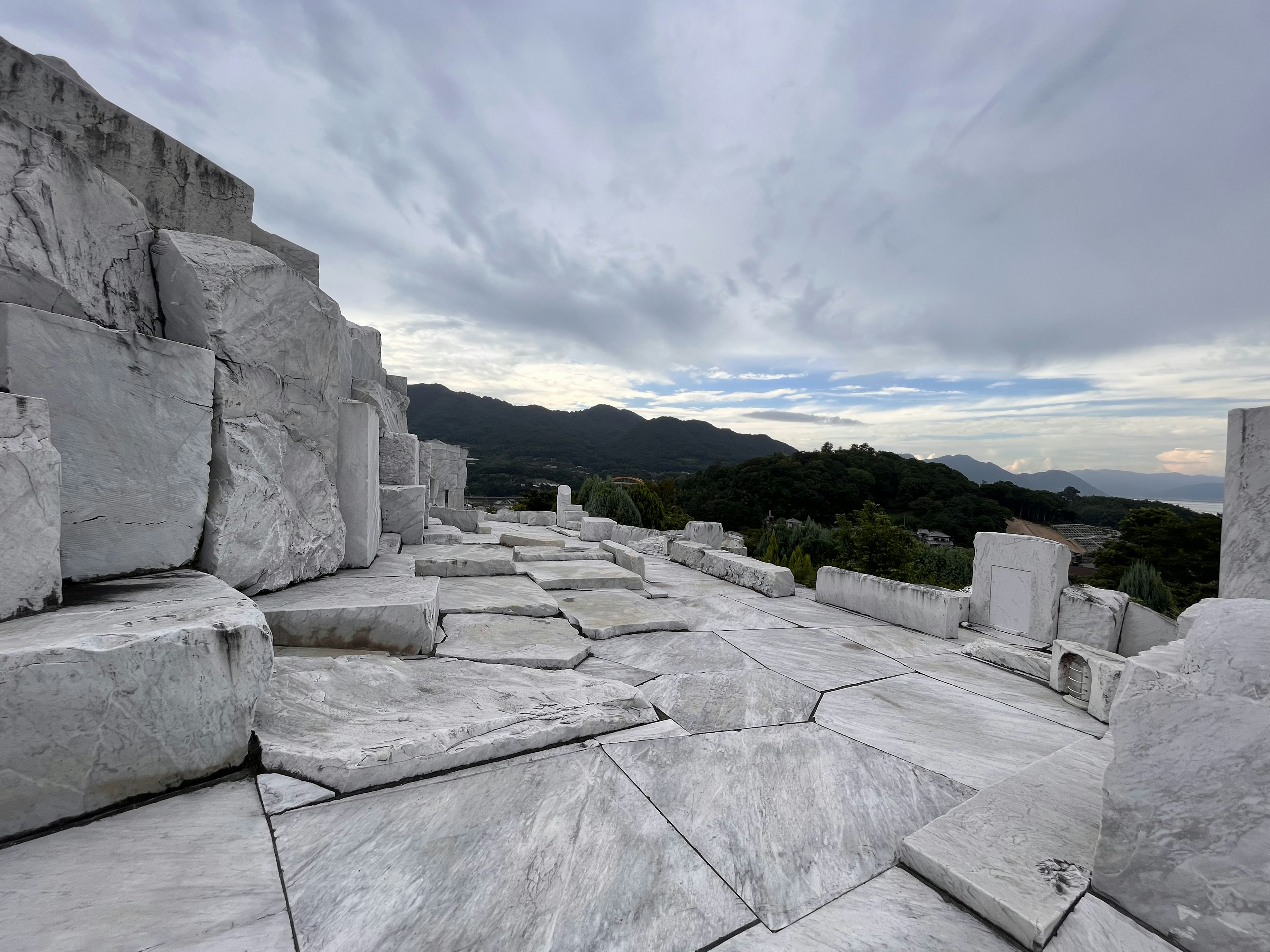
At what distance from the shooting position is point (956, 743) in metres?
2.14

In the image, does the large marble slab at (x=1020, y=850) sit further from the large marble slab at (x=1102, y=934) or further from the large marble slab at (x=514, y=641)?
the large marble slab at (x=514, y=641)

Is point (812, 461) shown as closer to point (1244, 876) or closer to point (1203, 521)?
point (1203, 521)

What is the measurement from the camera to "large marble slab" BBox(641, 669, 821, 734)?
7.17ft

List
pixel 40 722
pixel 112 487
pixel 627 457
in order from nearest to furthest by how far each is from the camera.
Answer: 1. pixel 40 722
2. pixel 112 487
3. pixel 627 457

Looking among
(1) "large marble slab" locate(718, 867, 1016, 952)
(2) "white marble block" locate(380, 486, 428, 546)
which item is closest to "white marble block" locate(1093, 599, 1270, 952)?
(1) "large marble slab" locate(718, 867, 1016, 952)

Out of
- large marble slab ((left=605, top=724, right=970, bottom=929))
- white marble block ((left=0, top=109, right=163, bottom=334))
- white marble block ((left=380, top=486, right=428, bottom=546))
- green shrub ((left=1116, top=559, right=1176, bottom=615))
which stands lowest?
green shrub ((left=1116, top=559, right=1176, bottom=615))

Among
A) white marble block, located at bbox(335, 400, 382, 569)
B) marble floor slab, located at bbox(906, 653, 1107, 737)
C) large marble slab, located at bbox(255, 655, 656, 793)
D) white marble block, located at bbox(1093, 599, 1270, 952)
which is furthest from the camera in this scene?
white marble block, located at bbox(335, 400, 382, 569)

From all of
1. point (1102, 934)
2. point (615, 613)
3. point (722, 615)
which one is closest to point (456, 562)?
point (615, 613)

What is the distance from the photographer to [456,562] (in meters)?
4.20

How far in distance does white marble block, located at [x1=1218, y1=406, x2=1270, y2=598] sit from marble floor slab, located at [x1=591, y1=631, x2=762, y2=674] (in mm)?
1966

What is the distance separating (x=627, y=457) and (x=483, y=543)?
9120cm

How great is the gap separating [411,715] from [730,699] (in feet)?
4.54

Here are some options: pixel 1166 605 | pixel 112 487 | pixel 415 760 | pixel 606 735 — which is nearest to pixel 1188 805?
pixel 606 735

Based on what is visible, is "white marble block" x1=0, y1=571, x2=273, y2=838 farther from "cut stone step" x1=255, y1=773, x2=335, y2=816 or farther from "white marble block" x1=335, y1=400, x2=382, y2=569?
"white marble block" x1=335, y1=400, x2=382, y2=569
